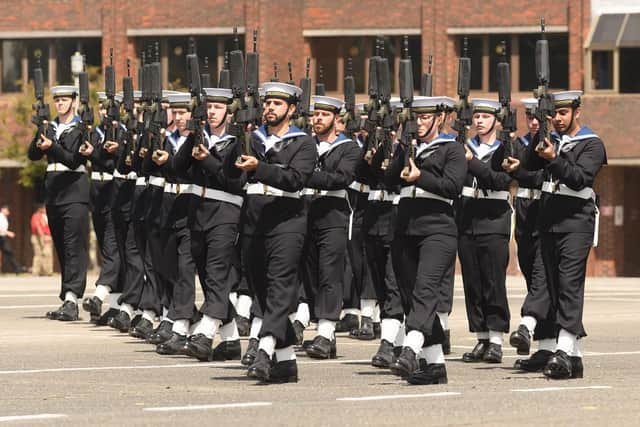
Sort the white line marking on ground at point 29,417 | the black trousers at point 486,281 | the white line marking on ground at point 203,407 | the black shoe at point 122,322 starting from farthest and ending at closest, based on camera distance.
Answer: the black shoe at point 122,322, the black trousers at point 486,281, the white line marking on ground at point 203,407, the white line marking on ground at point 29,417

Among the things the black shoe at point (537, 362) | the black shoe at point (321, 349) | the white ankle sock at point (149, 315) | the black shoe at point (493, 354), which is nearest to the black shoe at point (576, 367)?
the black shoe at point (537, 362)

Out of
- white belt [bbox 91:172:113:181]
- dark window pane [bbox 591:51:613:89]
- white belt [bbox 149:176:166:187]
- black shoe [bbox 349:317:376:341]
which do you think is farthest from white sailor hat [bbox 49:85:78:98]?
dark window pane [bbox 591:51:613:89]

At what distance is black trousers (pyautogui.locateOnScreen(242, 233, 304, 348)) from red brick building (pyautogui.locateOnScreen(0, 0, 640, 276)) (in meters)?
35.5

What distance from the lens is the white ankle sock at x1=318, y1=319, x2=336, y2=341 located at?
715 inches

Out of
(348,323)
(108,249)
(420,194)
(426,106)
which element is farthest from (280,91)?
(108,249)

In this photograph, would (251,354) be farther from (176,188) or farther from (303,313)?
(303,313)

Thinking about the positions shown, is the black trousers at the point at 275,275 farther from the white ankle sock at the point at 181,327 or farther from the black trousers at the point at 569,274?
the white ankle sock at the point at 181,327

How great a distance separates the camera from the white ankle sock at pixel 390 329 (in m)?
17.3

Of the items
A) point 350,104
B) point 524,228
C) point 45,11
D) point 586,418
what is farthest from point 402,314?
point 45,11

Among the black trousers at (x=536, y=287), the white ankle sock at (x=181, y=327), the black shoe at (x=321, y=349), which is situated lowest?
the black shoe at (x=321, y=349)

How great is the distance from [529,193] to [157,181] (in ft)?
12.9

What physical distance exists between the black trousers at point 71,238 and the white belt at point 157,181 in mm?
3592

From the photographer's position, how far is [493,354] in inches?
694

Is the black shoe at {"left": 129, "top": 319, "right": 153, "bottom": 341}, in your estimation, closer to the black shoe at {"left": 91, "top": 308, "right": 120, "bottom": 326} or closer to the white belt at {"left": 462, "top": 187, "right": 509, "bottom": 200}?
the black shoe at {"left": 91, "top": 308, "right": 120, "bottom": 326}
